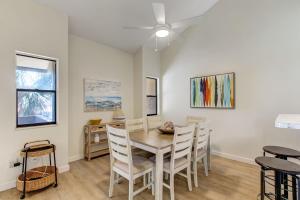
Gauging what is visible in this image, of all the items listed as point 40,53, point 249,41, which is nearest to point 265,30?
point 249,41

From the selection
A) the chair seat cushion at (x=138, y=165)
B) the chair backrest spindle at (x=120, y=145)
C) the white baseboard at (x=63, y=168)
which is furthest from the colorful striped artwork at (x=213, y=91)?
the white baseboard at (x=63, y=168)

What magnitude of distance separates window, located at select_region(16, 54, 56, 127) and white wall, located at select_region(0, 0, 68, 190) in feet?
0.41

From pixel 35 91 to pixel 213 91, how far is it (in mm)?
3720

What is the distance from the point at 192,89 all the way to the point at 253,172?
2264mm

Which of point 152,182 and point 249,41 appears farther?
point 249,41

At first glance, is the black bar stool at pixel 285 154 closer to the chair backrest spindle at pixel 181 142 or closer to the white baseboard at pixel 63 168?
the chair backrest spindle at pixel 181 142

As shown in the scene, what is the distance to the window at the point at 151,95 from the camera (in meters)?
5.06

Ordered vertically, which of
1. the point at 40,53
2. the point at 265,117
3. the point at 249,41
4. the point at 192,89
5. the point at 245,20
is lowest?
the point at 265,117

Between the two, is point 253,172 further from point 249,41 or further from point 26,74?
point 26,74

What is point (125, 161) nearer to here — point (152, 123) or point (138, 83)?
point (152, 123)

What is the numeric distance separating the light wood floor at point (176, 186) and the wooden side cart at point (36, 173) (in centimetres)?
12

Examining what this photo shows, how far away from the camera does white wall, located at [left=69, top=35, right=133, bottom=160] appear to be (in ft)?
11.8

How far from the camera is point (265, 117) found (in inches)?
127

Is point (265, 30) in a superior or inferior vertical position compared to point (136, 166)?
superior
